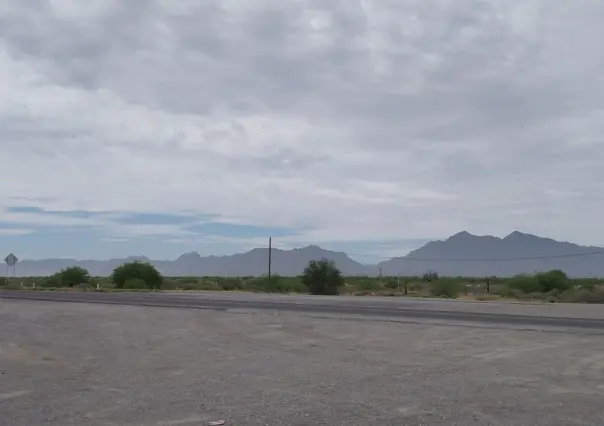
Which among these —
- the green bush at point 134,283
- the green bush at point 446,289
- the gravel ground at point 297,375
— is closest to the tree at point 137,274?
the green bush at point 134,283

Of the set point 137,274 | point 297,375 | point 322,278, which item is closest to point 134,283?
point 137,274

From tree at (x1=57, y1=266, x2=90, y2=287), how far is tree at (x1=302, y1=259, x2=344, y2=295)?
2920cm

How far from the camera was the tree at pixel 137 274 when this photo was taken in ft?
281

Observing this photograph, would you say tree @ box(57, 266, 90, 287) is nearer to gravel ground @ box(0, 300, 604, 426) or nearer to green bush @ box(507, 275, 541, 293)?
green bush @ box(507, 275, 541, 293)

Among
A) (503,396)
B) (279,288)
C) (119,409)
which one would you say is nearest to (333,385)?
(503,396)

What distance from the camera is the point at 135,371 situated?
46.5 ft

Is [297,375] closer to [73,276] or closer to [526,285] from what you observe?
[526,285]

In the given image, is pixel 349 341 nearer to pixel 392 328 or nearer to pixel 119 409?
pixel 392 328

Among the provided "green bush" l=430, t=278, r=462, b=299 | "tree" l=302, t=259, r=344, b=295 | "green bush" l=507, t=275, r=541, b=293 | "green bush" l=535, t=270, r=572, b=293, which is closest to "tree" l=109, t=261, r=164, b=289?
"tree" l=302, t=259, r=344, b=295

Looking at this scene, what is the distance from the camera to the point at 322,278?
8006cm

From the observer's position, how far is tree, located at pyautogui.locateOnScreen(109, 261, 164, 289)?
85.6 meters

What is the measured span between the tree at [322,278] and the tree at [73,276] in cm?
2920

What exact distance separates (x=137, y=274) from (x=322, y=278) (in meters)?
22.6

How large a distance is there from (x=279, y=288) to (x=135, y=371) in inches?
2654
